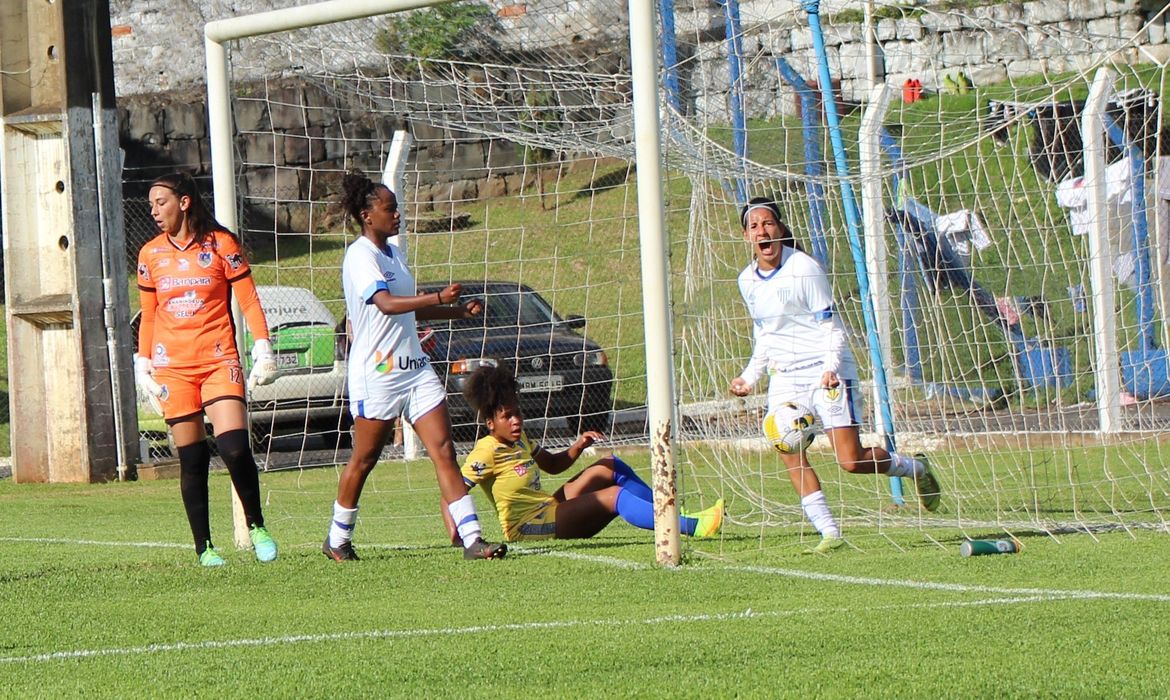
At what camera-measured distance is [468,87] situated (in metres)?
11.9

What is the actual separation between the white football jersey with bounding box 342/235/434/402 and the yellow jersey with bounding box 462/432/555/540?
0.69m

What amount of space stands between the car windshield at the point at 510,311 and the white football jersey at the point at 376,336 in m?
4.54

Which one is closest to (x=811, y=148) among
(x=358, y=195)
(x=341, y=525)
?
(x=358, y=195)

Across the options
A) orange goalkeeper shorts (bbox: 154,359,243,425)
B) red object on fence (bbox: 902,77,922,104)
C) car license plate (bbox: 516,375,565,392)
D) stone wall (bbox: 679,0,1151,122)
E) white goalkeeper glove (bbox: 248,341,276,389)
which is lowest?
car license plate (bbox: 516,375,565,392)

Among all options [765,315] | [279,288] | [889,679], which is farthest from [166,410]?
[279,288]

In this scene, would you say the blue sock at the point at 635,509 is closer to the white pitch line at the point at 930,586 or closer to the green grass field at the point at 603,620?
the green grass field at the point at 603,620

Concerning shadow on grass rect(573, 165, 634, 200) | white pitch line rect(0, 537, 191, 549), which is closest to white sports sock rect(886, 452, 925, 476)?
white pitch line rect(0, 537, 191, 549)

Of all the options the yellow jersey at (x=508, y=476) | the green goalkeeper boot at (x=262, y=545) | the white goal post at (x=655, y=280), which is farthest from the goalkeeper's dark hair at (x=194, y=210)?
the white goal post at (x=655, y=280)

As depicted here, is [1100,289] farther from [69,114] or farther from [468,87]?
[69,114]

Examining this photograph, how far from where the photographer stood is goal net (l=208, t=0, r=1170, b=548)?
31.6 ft

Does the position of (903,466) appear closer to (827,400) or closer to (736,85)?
(827,400)

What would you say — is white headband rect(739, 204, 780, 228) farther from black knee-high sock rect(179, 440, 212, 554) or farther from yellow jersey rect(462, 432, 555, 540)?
black knee-high sock rect(179, 440, 212, 554)

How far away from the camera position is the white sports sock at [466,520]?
24.8 feet

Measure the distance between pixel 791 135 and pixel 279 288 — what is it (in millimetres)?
5088
